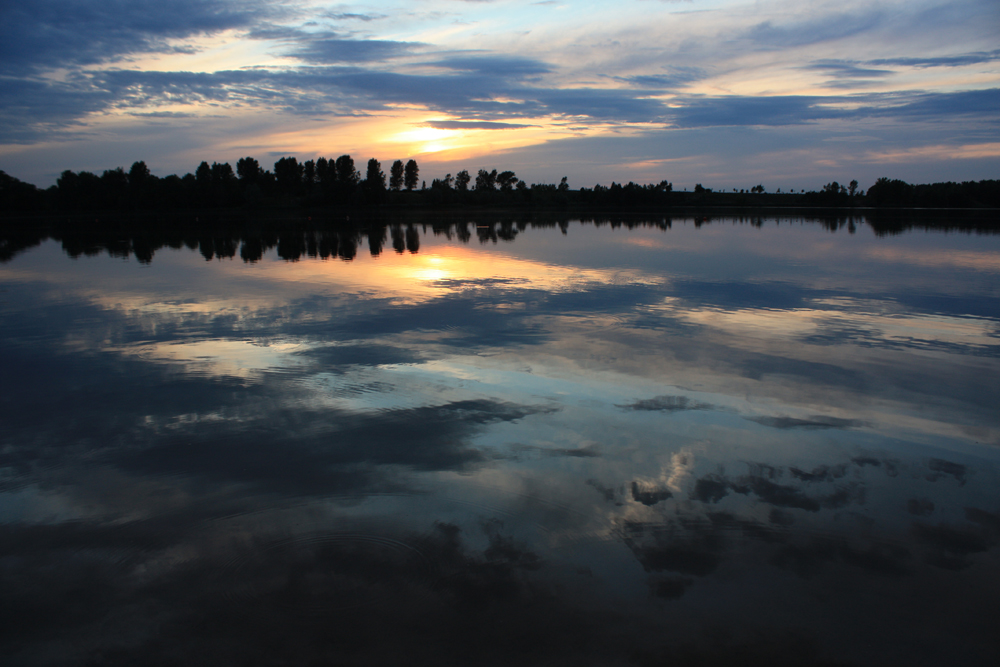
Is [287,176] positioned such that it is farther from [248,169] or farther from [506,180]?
[506,180]

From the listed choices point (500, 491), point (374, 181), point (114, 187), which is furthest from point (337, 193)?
point (500, 491)

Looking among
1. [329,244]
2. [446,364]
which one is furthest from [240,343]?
[329,244]

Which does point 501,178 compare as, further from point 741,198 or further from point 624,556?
point 624,556

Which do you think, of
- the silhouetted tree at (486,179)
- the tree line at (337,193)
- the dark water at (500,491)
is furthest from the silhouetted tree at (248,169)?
the dark water at (500,491)

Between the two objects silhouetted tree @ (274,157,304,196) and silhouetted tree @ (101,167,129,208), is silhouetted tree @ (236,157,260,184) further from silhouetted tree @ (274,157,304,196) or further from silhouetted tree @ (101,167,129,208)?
silhouetted tree @ (101,167,129,208)

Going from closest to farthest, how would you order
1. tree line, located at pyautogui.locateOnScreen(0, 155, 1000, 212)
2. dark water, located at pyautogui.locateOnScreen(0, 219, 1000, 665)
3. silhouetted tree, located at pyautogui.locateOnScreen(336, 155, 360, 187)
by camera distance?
dark water, located at pyautogui.locateOnScreen(0, 219, 1000, 665) → tree line, located at pyautogui.locateOnScreen(0, 155, 1000, 212) → silhouetted tree, located at pyautogui.locateOnScreen(336, 155, 360, 187)

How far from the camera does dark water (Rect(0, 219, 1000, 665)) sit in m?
3.84

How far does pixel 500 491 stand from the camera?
5.46m

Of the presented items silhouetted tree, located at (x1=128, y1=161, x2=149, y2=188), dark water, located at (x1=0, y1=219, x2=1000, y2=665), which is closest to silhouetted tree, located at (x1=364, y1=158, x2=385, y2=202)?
silhouetted tree, located at (x1=128, y1=161, x2=149, y2=188)

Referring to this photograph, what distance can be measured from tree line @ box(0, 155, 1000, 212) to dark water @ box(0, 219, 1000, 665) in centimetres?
11839

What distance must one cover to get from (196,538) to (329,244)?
30859mm

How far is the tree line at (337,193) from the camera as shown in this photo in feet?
368

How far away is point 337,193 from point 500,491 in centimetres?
14019

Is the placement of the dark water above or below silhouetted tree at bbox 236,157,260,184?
below
